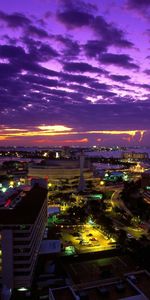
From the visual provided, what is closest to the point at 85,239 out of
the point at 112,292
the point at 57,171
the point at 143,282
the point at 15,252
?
the point at 15,252

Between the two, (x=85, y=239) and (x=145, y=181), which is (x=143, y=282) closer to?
(x=85, y=239)

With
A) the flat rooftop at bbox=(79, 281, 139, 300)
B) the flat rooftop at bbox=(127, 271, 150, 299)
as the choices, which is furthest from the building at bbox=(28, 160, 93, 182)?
the flat rooftop at bbox=(79, 281, 139, 300)

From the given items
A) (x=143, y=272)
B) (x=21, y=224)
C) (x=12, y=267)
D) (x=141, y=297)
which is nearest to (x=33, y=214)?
(x=21, y=224)

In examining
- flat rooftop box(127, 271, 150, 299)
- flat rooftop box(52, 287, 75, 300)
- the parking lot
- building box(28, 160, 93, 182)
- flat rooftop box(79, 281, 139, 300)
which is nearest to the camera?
flat rooftop box(52, 287, 75, 300)

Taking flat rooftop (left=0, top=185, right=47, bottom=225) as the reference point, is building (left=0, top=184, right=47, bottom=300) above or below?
below

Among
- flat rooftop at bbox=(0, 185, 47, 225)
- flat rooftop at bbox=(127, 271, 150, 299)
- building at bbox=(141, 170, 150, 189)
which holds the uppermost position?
flat rooftop at bbox=(0, 185, 47, 225)

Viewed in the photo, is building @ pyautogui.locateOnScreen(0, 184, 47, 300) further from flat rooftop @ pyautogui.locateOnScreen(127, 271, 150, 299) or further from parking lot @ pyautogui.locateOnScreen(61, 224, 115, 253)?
flat rooftop @ pyautogui.locateOnScreen(127, 271, 150, 299)

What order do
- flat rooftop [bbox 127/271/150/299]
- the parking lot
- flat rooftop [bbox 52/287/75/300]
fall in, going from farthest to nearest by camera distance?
the parking lot
flat rooftop [bbox 127/271/150/299]
flat rooftop [bbox 52/287/75/300]

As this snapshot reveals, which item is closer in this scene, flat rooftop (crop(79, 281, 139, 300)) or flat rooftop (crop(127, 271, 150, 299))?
flat rooftop (crop(79, 281, 139, 300))
